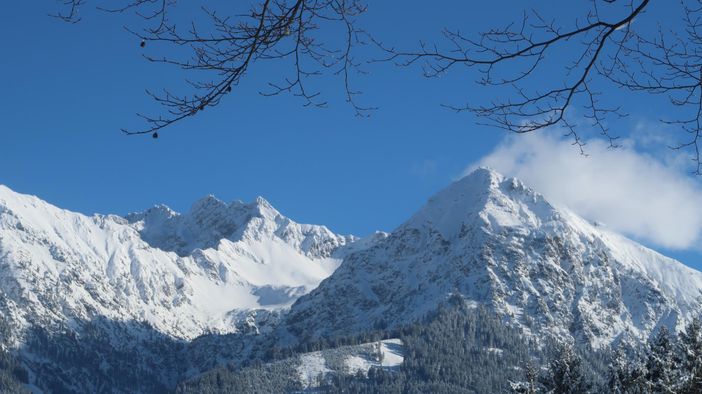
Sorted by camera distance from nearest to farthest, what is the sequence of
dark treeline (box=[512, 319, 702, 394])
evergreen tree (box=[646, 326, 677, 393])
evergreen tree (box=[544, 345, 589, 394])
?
dark treeline (box=[512, 319, 702, 394]) → evergreen tree (box=[646, 326, 677, 393]) → evergreen tree (box=[544, 345, 589, 394])

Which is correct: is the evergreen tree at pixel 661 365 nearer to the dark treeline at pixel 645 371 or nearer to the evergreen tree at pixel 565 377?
the dark treeline at pixel 645 371

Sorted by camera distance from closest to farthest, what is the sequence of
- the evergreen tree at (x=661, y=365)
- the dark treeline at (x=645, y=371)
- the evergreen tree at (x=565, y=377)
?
the dark treeline at (x=645, y=371) → the evergreen tree at (x=661, y=365) → the evergreen tree at (x=565, y=377)

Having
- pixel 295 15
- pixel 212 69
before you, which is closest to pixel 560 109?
pixel 295 15

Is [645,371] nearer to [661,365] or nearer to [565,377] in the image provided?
[661,365]

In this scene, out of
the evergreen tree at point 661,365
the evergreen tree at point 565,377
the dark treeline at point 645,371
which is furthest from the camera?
the evergreen tree at point 565,377

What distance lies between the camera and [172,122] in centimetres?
706

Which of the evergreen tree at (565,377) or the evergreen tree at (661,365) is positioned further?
the evergreen tree at (565,377)

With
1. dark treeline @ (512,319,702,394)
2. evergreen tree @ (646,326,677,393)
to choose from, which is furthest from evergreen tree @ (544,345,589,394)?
evergreen tree @ (646,326,677,393)

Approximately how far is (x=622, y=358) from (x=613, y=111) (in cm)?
→ 3660

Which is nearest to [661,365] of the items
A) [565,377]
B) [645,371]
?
[645,371]

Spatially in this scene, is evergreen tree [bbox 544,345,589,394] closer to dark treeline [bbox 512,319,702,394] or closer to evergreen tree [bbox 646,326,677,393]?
dark treeline [bbox 512,319,702,394]

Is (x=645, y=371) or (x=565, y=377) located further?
(x=565, y=377)

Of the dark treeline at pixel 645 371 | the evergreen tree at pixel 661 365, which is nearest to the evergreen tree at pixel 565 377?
the dark treeline at pixel 645 371

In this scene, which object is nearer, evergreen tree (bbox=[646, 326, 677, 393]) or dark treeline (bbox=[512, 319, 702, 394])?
dark treeline (bbox=[512, 319, 702, 394])
